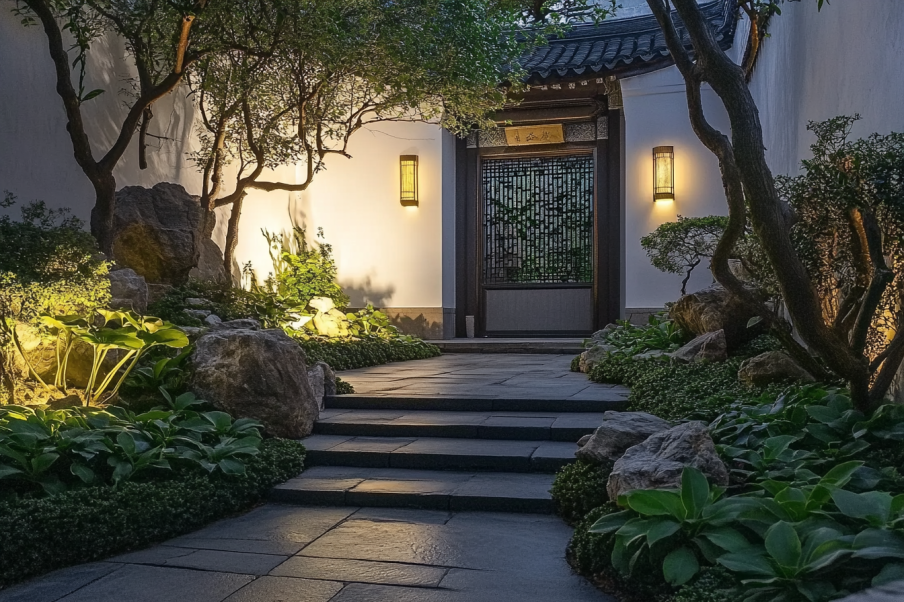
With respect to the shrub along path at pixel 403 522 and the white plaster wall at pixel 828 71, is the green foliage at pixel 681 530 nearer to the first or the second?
the shrub along path at pixel 403 522

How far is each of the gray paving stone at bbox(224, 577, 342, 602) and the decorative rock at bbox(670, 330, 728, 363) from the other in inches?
164

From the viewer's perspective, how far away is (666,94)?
35.7 ft

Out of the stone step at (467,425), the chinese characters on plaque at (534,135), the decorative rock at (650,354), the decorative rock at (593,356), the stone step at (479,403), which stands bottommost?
the stone step at (467,425)

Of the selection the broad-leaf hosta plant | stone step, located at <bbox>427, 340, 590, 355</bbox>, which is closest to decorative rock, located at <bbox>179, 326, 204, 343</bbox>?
the broad-leaf hosta plant

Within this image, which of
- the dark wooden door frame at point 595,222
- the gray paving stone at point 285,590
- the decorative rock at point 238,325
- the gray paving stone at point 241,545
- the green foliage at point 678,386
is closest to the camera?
the gray paving stone at point 285,590

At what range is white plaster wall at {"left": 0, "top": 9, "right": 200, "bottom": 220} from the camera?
22.8 feet

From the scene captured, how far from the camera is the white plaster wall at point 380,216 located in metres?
11.9

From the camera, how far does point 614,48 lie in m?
11.5

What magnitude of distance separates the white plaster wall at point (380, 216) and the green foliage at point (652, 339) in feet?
13.5

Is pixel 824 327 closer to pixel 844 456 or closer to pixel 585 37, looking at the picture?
pixel 844 456

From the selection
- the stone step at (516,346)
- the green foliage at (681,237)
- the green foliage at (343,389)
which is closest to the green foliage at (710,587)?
the green foliage at (343,389)

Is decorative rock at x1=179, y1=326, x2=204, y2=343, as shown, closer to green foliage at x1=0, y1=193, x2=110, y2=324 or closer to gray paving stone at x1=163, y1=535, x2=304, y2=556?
green foliage at x1=0, y1=193, x2=110, y2=324

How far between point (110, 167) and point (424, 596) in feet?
17.9

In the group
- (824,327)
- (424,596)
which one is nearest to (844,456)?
(824,327)
